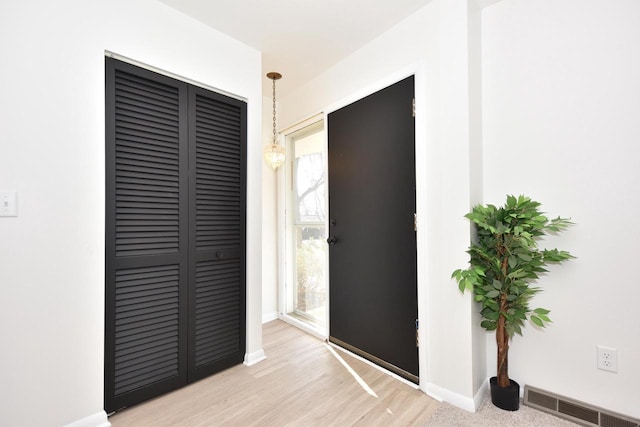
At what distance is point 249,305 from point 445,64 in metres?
2.20

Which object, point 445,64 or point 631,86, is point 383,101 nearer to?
point 445,64

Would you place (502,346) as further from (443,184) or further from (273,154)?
(273,154)

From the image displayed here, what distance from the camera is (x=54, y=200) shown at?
151 centimetres

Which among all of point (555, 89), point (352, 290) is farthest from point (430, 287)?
point (555, 89)

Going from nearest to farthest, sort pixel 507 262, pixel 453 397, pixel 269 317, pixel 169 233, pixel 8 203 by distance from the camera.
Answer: pixel 8 203 < pixel 507 262 < pixel 453 397 < pixel 169 233 < pixel 269 317

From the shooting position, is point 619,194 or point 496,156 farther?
point 496,156

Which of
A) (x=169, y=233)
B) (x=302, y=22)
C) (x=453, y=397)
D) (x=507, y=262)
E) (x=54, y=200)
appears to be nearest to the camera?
(x=54, y=200)

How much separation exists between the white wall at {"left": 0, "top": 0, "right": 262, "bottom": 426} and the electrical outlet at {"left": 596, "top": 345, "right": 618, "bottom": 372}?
8.95ft

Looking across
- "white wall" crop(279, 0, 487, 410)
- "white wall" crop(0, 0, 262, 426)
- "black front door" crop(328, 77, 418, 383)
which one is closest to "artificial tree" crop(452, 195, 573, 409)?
"white wall" crop(279, 0, 487, 410)

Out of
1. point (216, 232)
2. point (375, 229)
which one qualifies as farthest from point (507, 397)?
point (216, 232)

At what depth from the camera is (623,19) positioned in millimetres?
1500

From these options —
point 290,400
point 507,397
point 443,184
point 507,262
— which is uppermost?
point 443,184

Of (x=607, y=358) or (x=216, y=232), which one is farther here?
(x=216, y=232)

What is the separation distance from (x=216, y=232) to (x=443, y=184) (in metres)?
1.62
